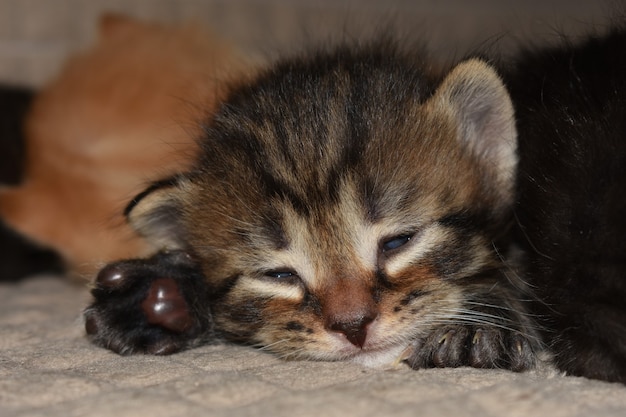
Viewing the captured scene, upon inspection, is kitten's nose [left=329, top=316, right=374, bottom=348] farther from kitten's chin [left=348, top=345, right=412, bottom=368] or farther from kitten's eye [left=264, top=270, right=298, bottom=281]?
kitten's eye [left=264, top=270, right=298, bottom=281]

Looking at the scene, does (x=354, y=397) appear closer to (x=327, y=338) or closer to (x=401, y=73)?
(x=327, y=338)

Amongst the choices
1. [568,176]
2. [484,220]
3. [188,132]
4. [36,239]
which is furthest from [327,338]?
[36,239]

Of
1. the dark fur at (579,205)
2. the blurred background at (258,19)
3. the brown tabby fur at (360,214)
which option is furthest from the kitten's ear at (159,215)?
the blurred background at (258,19)

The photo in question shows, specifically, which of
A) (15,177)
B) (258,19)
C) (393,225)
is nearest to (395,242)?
(393,225)

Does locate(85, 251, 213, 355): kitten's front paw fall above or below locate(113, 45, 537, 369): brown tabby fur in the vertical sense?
below

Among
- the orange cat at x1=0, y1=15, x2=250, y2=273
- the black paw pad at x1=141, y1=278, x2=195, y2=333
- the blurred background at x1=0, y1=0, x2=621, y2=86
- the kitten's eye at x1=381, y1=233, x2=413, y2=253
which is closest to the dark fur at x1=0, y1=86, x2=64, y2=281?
the orange cat at x1=0, y1=15, x2=250, y2=273
